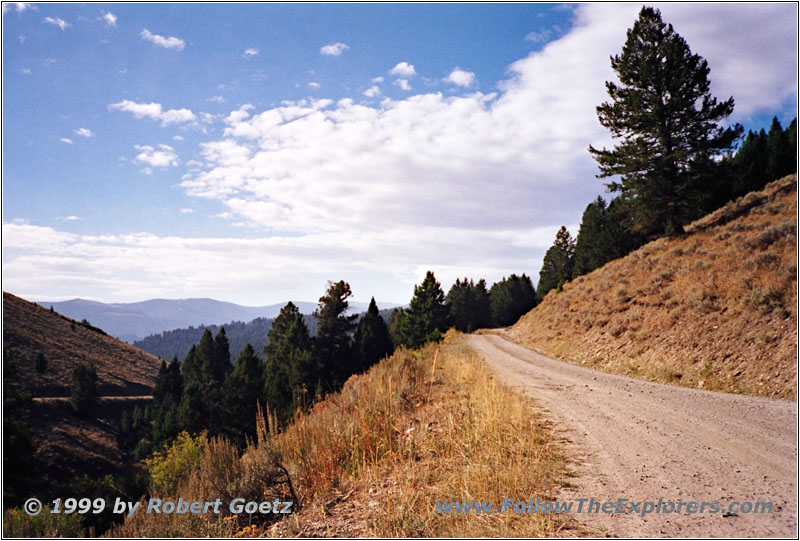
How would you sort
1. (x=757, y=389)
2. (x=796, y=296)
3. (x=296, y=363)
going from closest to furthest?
(x=757, y=389)
(x=796, y=296)
(x=296, y=363)

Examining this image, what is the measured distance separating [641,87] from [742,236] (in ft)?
43.2

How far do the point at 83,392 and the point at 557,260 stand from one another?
98361 millimetres

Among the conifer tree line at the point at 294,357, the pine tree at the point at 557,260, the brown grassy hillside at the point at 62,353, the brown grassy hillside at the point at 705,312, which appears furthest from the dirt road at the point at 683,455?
the brown grassy hillside at the point at 62,353

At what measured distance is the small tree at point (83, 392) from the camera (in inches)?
2982

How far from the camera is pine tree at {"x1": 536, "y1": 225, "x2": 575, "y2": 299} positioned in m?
76.7

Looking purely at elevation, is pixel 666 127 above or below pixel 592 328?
above

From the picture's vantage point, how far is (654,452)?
5469 millimetres

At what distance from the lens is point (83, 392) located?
252 feet

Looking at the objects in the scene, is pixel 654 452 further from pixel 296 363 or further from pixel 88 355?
pixel 88 355

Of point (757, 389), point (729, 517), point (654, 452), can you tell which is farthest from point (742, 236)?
point (729, 517)

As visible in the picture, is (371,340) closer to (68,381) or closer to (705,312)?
(705,312)

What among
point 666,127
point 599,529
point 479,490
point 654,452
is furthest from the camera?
point 666,127

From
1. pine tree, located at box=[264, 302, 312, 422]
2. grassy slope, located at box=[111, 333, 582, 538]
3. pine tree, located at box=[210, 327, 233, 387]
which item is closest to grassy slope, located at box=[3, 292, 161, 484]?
pine tree, located at box=[210, 327, 233, 387]
